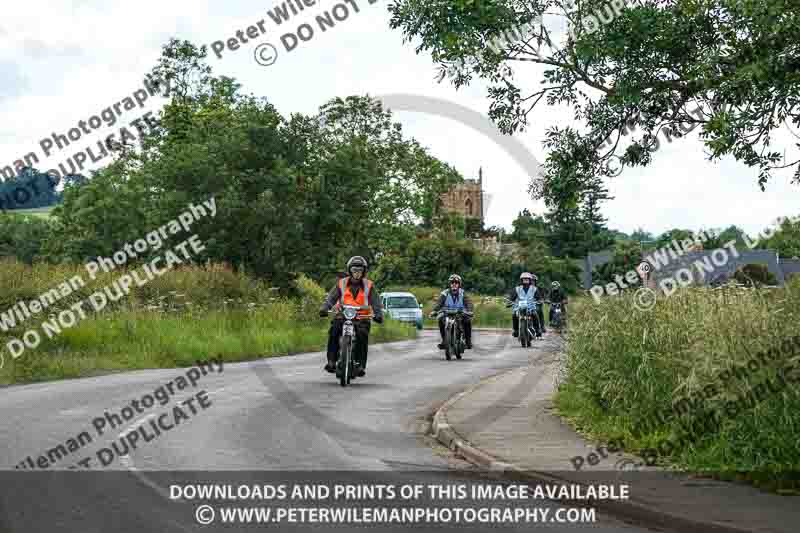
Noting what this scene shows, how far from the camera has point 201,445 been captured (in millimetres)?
12984

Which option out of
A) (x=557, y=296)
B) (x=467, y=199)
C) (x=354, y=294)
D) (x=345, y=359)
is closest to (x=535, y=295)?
(x=557, y=296)

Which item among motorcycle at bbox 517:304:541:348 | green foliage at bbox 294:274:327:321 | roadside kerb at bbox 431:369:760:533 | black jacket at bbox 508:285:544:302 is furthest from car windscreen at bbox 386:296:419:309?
roadside kerb at bbox 431:369:760:533

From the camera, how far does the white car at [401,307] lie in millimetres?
50312

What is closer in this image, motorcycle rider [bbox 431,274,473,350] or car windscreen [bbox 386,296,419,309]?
motorcycle rider [bbox 431,274,473,350]

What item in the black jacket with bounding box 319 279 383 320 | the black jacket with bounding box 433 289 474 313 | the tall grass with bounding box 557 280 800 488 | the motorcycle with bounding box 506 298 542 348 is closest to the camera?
the tall grass with bounding box 557 280 800 488

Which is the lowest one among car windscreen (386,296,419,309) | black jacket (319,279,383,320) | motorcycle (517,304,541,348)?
motorcycle (517,304,541,348)

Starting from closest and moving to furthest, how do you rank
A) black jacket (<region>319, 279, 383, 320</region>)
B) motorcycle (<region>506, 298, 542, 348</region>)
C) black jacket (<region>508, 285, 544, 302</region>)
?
black jacket (<region>319, 279, 383, 320</region>) → black jacket (<region>508, 285, 544, 302</region>) → motorcycle (<region>506, 298, 542, 348</region>)

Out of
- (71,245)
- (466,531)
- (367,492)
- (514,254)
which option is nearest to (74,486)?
(367,492)

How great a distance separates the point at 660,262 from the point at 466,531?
→ 8989 millimetres

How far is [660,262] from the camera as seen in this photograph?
657 inches

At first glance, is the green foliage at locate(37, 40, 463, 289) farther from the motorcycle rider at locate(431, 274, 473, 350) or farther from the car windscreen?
the motorcycle rider at locate(431, 274, 473, 350)

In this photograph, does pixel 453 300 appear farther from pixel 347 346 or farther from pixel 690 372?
pixel 690 372

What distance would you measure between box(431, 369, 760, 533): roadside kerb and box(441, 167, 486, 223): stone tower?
67.9 m

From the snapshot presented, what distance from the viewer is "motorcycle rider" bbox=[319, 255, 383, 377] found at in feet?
65.9
